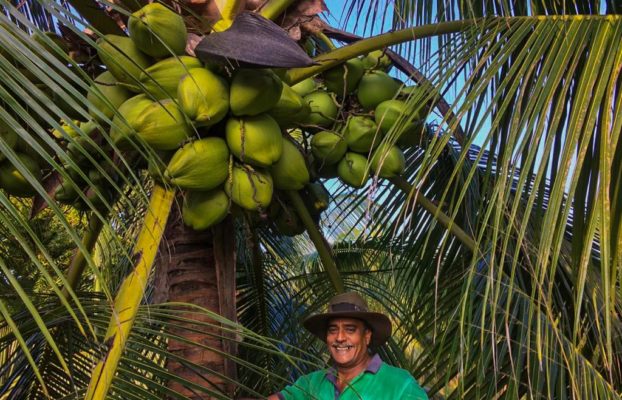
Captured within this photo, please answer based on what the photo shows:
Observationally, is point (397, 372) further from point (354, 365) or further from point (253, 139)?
point (253, 139)

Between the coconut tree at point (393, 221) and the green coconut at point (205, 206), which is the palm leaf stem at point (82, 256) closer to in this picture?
the coconut tree at point (393, 221)

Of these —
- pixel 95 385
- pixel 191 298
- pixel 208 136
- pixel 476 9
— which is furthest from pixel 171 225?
pixel 476 9

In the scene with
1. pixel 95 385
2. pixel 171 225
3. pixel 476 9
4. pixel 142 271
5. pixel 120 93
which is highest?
pixel 476 9

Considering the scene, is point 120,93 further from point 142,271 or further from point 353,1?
point 353,1

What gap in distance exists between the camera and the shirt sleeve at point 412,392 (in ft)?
7.32

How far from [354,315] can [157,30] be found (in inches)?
40.9

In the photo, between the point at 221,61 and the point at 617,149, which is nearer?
the point at 617,149

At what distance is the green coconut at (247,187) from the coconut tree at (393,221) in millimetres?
188

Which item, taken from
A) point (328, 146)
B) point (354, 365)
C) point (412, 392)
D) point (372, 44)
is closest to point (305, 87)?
point (328, 146)

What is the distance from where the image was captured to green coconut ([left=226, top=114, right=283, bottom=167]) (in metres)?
2.04

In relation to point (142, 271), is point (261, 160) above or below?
above

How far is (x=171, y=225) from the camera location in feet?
8.41

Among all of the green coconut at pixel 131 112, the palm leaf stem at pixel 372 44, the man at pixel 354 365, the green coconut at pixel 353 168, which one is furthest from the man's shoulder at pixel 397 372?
the green coconut at pixel 131 112

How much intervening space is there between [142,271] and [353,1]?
4.83 feet
